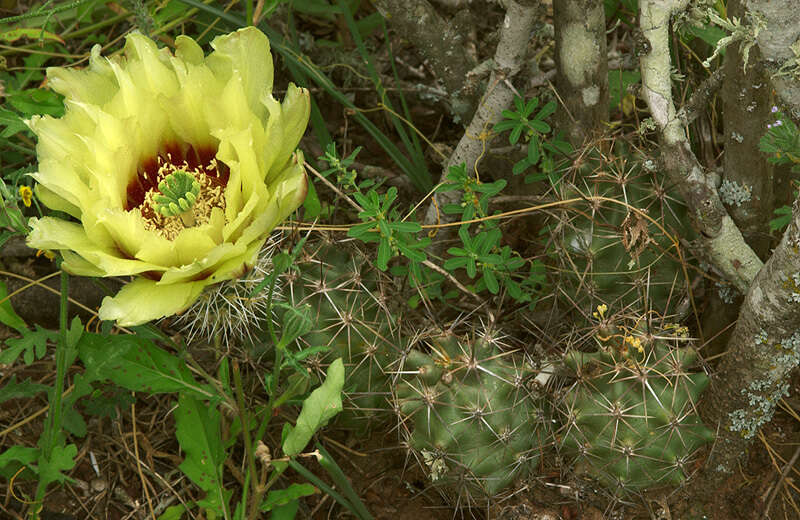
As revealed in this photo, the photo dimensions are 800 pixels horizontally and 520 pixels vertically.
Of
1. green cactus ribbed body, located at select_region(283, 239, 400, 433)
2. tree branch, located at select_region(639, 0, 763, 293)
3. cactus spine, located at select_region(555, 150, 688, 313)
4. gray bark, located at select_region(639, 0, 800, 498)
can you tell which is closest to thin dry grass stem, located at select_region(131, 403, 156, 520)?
green cactus ribbed body, located at select_region(283, 239, 400, 433)

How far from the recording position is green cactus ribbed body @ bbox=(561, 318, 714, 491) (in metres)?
1.33

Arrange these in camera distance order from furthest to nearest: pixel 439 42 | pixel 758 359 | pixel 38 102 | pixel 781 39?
1. pixel 439 42
2. pixel 38 102
3. pixel 758 359
4. pixel 781 39

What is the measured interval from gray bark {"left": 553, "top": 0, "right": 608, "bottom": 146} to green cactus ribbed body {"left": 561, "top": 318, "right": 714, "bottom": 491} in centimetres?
46

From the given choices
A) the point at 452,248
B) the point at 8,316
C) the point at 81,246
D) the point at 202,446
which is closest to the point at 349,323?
the point at 452,248

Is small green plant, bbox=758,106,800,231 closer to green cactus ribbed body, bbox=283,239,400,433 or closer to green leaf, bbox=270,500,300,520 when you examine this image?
green cactus ribbed body, bbox=283,239,400,433

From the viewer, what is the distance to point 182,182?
1306mm

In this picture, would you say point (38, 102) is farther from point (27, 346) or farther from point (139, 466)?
point (139, 466)

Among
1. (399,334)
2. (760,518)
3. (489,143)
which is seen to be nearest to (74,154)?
(399,334)

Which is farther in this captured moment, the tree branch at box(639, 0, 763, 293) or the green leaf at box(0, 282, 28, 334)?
the green leaf at box(0, 282, 28, 334)

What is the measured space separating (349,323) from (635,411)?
49cm

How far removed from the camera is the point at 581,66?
155 cm

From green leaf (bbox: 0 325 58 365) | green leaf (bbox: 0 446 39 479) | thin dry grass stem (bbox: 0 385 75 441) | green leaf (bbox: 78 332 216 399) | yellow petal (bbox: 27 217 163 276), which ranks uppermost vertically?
yellow petal (bbox: 27 217 163 276)

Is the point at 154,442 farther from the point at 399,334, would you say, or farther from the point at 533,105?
the point at 533,105

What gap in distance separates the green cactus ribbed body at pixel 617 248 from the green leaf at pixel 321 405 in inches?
19.5
